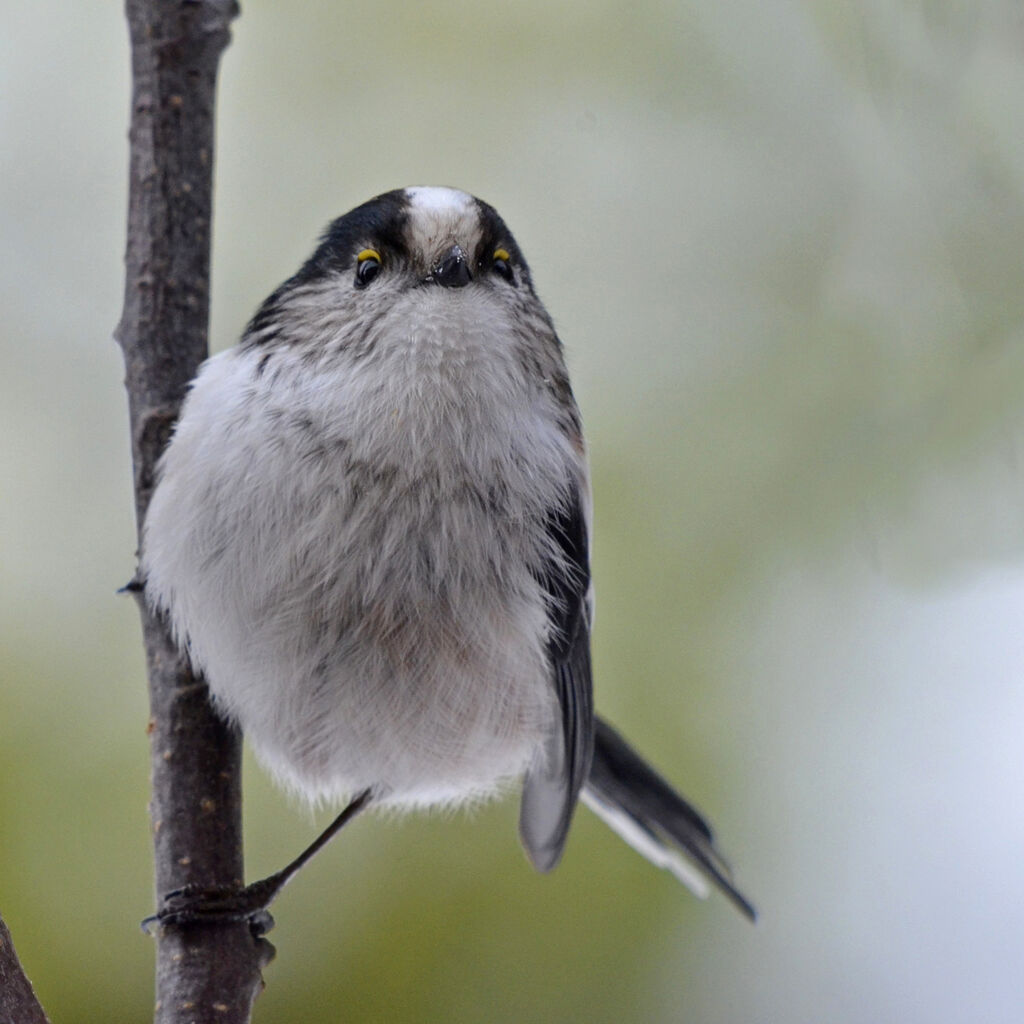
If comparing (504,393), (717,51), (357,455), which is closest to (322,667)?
(357,455)

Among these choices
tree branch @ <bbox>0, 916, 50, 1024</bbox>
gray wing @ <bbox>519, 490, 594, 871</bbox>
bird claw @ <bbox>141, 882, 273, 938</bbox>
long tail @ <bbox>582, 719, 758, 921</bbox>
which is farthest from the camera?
long tail @ <bbox>582, 719, 758, 921</bbox>

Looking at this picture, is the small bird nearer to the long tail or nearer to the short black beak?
the short black beak

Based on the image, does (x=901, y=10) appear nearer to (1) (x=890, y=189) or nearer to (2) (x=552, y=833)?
(1) (x=890, y=189)

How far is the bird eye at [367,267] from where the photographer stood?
1.42 meters

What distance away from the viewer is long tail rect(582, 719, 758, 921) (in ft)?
6.06

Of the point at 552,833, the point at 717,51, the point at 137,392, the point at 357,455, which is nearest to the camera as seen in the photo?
the point at 357,455

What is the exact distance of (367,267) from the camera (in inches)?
55.9

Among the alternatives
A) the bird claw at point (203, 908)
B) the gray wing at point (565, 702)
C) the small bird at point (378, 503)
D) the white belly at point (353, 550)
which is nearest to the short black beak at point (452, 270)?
the small bird at point (378, 503)

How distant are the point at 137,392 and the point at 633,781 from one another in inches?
39.5

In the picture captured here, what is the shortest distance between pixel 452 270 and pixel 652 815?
3.22 feet

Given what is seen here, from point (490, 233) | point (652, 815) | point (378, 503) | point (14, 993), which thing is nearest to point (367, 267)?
point (490, 233)

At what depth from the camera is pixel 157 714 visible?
1.44m

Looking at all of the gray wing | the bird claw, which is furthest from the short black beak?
the bird claw

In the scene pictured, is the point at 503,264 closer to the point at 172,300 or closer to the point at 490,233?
the point at 490,233
